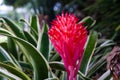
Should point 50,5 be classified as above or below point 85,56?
below

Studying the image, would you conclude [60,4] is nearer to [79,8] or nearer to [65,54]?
[79,8]

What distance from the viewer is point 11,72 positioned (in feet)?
3.01

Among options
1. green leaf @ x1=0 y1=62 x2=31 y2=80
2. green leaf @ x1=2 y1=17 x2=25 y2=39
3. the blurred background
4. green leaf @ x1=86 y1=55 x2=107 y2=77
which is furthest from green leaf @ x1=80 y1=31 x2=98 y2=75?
the blurred background

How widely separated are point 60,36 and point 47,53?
13.3 inches

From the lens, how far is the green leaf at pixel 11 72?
85cm

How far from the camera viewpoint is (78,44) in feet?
2.61

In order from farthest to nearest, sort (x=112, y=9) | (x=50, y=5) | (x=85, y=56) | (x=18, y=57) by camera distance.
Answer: (x=50, y=5), (x=112, y=9), (x=18, y=57), (x=85, y=56)

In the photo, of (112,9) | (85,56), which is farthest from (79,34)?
(112,9)

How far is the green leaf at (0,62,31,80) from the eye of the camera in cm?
85

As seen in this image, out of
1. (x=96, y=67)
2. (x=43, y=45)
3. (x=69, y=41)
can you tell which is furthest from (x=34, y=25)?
(x=69, y=41)

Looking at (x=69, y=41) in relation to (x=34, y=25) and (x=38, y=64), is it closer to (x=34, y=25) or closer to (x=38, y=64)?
(x=38, y=64)

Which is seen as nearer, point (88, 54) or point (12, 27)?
point (88, 54)

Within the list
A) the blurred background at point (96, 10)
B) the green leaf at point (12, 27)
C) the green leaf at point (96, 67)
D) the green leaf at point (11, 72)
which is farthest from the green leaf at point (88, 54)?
the blurred background at point (96, 10)

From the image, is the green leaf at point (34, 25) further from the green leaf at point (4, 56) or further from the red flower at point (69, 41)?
the red flower at point (69, 41)
